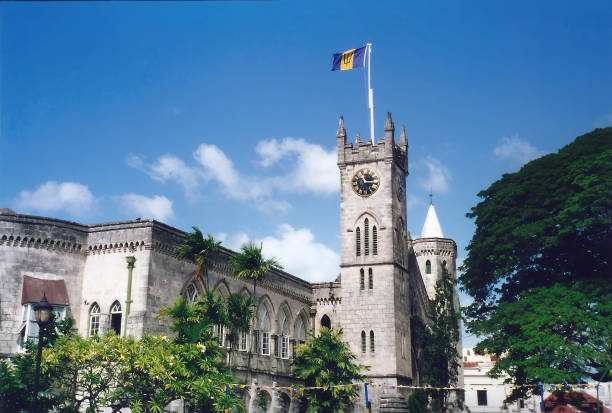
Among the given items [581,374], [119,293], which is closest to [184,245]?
[119,293]

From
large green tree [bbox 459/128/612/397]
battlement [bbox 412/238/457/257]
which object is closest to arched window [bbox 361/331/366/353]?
large green tree [bbox 459/128/612/397]

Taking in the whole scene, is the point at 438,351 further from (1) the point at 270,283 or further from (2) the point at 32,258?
(2) the point at 32,258

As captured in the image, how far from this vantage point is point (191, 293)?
134 ft

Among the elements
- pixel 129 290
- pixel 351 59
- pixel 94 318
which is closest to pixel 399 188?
pixel 351 59

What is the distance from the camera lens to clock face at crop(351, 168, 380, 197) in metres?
53.8

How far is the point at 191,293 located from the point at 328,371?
10.9 m

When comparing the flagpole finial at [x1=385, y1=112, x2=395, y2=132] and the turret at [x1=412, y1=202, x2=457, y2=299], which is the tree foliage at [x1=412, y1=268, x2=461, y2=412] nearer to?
the turret at [x1=412, y1=202, x2=457, y2=299]

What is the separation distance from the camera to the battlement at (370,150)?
5394 centimetres

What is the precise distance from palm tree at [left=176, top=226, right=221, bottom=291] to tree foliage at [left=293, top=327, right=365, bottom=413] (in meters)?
10.4

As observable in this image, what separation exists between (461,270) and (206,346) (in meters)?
19.7

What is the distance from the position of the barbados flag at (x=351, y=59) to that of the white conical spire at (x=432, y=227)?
23721 mm

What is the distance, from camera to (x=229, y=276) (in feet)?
148

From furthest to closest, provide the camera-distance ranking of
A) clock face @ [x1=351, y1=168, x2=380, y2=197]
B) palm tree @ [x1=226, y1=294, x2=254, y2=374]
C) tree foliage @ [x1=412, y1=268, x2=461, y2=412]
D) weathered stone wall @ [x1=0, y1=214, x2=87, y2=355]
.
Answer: tree foliage @ [x1=412, y1=268, x2=461, y2=412], clock face @ [x1=351, y1=168, x2=380, y2=197], palm tree @ [x1=226, y1=294, x2=254, y2=374], weathered stone wall @ [x1=0, y1=214, x2=87, y2=355]

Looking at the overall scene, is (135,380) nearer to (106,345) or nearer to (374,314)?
(106,345)
